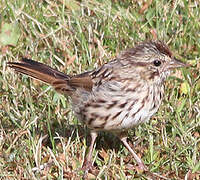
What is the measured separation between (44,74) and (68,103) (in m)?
0.56

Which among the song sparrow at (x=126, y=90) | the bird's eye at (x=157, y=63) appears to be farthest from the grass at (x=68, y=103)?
the bird's eye at (x=157, y=63)

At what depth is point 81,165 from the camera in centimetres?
525

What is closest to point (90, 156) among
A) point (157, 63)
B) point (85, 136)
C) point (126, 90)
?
point (85, 136)

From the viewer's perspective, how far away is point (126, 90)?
5.07 metres

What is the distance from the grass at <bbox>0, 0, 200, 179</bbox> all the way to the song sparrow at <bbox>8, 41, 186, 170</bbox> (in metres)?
0.21

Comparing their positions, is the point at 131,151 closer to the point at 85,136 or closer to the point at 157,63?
the point at 85,136

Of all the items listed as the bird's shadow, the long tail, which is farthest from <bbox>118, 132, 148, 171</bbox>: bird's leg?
the long tail

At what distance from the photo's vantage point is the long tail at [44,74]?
5453 mm

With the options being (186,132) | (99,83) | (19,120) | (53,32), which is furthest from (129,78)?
(53,32)

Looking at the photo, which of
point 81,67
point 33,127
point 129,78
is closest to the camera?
point 129,78

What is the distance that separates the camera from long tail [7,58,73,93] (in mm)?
5453

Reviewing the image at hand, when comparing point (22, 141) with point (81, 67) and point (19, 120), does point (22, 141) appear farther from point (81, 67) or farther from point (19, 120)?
point (81, 67)

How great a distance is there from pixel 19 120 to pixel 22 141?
338mm

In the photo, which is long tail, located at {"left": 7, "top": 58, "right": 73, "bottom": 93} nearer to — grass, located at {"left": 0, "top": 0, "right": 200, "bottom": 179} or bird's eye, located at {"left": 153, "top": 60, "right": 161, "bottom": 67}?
grass, located at {"left": 0, "top": 0, "right": 200, "bottom": 179}
